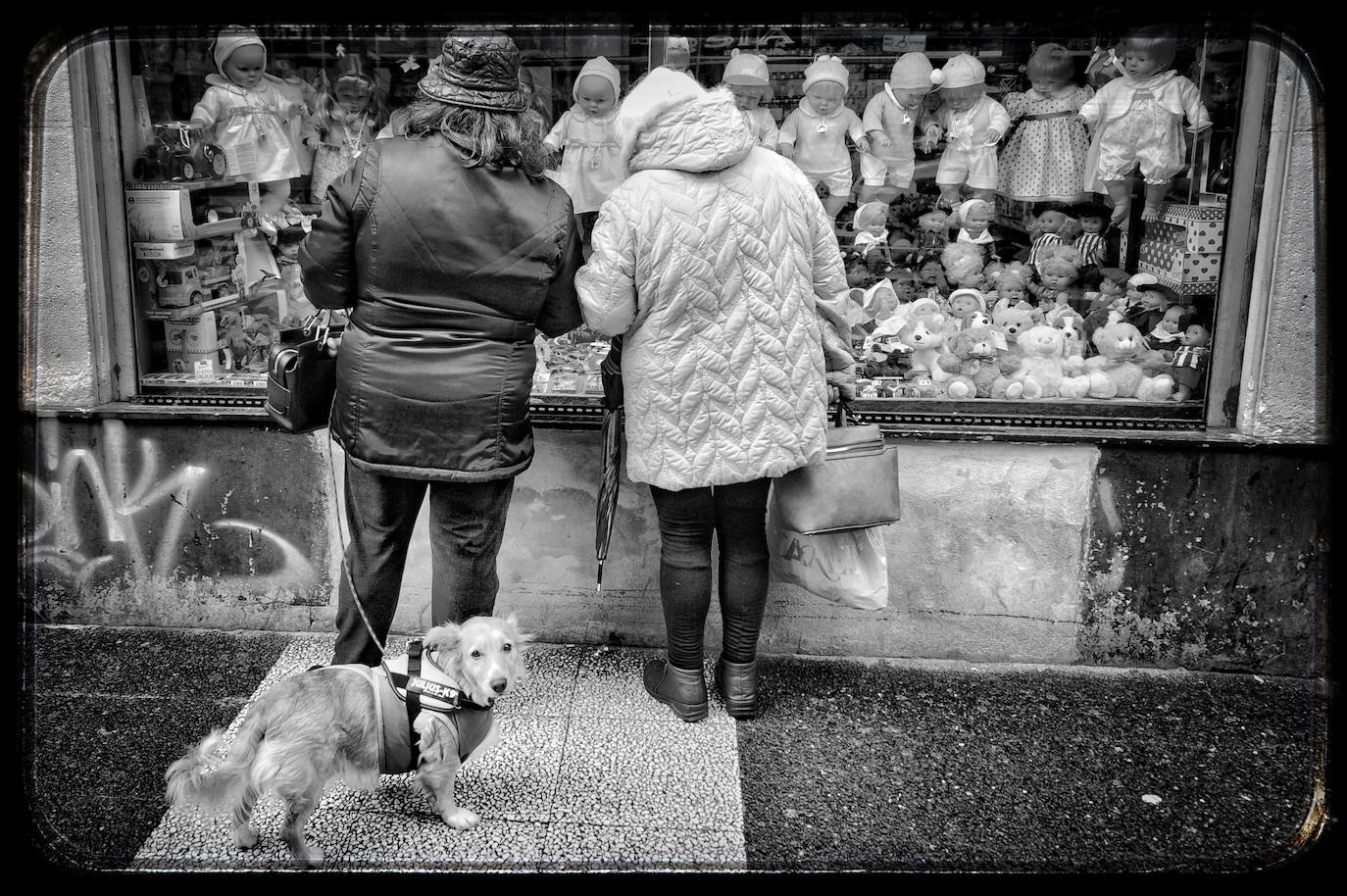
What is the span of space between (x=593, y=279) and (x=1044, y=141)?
7.27 ft

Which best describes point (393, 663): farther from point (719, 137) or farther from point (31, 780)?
point (719, 137)

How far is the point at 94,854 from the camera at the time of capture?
293cm

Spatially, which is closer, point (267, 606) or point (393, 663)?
point (393, 663)

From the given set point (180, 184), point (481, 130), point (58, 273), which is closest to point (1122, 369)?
point (481, 130)

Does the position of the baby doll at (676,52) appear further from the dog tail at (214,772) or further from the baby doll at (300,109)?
the dog tail at (214,772)

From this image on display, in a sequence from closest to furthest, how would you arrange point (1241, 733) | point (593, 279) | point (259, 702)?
point (259, 702), point (593, 279), point (1241, 733)

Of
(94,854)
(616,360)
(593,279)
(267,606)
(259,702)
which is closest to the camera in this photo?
(259,702)

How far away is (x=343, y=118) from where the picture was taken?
177 inches

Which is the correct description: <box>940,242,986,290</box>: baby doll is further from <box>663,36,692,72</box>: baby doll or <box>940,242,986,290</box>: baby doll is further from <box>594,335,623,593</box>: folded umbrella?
<box>594,335,623,593</box>: folded umbrella

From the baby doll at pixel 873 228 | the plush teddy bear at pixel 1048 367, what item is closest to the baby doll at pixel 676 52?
the baby doll at pixel 873 228

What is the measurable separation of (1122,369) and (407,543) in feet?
8.80

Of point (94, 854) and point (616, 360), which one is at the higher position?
point (616, 360)

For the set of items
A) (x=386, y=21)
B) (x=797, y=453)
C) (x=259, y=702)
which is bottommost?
(x=259, y=702)

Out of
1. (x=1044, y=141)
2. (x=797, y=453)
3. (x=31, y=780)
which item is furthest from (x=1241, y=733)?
(x=31, y=780)
